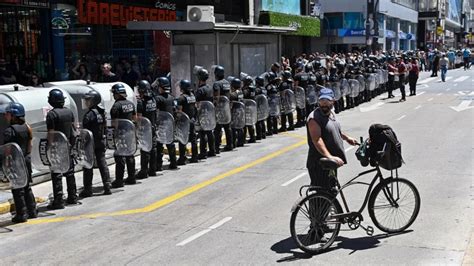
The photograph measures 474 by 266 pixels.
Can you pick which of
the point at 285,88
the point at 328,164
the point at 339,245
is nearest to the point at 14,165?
the point at 328,164

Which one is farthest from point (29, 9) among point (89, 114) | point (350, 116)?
point (350, 116)

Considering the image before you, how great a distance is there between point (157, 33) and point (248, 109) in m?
9.32

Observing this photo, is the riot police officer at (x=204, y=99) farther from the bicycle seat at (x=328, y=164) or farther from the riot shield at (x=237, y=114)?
the bicycle seat at (x=328, y=164)

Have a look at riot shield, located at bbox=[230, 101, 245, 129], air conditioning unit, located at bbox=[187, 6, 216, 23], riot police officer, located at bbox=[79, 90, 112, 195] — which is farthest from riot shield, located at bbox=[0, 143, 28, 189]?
air conditioning unit, located at bbox=[187, 6, 216, 23]

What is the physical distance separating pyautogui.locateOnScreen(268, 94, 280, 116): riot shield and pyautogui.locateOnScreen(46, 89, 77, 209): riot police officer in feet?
25.4

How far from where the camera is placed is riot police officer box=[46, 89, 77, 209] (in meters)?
9.53

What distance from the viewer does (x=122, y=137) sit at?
10.7m

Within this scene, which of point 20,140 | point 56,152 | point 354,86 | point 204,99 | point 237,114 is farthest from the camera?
point 354,86

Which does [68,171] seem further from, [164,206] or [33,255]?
[33,255]

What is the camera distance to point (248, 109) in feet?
49.9

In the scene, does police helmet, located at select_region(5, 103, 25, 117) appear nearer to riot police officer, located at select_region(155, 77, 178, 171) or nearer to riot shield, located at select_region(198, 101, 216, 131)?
riot police officer, located at select_region(155, 77, 178, 171)

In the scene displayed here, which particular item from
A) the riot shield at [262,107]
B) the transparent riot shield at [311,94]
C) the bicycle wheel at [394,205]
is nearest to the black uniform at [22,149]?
the bicycle wheel at [394,205]

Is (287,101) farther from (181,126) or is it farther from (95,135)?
(95,135)

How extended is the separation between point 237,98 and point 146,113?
11.9 feet
